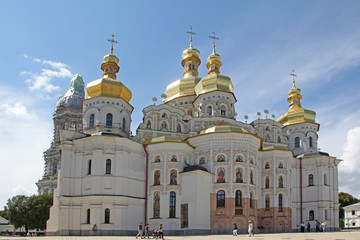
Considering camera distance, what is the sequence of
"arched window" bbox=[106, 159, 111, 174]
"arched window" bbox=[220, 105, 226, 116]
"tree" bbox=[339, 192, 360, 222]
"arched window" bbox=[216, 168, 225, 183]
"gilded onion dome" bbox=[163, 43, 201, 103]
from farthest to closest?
"tree" bbox=[339, 192, 360, 222]
"gilded onion dome" bbox=[163, 43, 201, 103]
"arched window" bbox=[220, 105, 226, 116]
"arched window" bbox=[216, 168, 225, 183]
"arched window" bbox=[106, 159, 111, 174]

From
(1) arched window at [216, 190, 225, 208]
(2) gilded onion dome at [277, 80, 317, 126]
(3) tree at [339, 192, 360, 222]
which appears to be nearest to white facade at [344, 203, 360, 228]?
(3) tree at [339, 192, 360, 222]

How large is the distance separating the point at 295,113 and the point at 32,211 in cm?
3045

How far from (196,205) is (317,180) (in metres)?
13.5

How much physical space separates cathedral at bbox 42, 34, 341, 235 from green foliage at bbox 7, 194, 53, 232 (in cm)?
1033

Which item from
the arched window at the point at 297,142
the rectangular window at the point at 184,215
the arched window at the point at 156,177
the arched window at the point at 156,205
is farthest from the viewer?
the arched window at the point at 297,142

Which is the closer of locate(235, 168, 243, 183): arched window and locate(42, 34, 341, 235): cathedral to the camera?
locate(42, 34, 341, 235): cathedral

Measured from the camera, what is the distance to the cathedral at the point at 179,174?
29828 millimetres

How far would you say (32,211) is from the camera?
4259 centimetres

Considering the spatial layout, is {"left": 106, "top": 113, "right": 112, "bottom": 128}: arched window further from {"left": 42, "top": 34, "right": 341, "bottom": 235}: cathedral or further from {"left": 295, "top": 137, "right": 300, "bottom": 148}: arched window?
{"left": 295, "top": 137, "right": 300, "bottom": 148}: arched window

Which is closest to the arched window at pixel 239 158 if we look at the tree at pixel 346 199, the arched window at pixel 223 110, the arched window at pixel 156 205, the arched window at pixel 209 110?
the arched window at pixel 156 205

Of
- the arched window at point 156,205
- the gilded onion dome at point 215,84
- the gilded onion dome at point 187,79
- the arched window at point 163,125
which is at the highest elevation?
the gilded onion dome at point 187,79

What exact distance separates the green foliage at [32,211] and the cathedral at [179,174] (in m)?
10.3

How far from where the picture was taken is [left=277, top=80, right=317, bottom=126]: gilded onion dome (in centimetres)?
4378

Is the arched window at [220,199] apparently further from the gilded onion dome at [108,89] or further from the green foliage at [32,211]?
the green foliage at [32,211]
